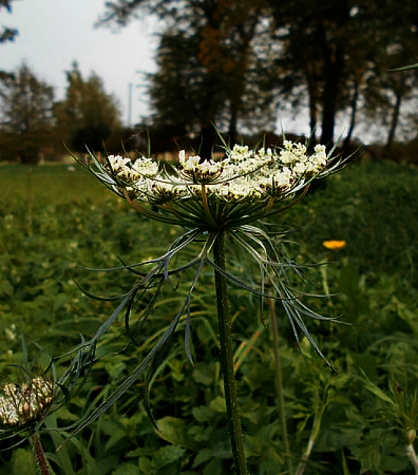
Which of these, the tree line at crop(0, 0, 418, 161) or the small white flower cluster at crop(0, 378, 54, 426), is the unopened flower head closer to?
the small white flower cluster at crop(0, 378, 54, 426)

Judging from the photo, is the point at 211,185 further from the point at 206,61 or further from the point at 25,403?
the point at 206,61

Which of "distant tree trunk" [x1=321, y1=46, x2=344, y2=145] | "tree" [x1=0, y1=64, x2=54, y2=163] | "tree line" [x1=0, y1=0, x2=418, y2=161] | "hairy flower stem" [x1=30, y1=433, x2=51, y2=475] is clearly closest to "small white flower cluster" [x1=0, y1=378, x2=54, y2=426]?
"hairy flower stem" [x1=30, y1=433, x2=51, y2=475]

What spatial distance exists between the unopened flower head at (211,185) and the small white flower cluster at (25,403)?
16.5 inches

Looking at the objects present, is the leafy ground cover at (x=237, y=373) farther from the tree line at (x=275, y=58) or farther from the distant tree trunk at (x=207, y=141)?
the tree line at (x=275, y=58)

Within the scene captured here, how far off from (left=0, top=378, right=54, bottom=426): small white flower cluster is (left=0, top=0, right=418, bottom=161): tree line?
1781 centimetres

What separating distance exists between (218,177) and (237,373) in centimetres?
164

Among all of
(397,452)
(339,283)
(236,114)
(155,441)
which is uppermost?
(236,114)

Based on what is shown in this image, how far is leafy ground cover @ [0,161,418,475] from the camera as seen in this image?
167 centimetres

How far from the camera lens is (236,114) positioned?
2762cm

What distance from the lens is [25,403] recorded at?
1.07 m

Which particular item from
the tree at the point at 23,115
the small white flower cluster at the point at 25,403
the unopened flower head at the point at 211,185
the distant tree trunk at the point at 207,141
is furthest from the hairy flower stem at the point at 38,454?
the tree at the point at 23,115

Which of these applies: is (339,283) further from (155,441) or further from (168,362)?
(155,441)

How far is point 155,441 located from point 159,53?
3066cm

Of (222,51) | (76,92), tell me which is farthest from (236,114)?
(76,92)
